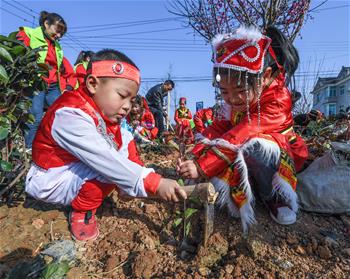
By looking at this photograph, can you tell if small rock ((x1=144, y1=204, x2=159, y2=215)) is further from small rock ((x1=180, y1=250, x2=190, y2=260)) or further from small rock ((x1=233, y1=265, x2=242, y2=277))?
small rock ((x1=233, y1=265, x2=242, y2=277))

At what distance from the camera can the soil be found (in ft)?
4.59

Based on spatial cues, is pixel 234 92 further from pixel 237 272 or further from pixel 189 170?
pixel 237 272

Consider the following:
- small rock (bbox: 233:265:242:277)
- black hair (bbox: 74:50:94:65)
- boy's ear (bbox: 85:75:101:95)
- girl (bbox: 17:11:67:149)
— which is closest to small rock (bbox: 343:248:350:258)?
small rock (bbox: 233:265:242:277)

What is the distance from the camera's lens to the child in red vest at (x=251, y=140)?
1.67 m

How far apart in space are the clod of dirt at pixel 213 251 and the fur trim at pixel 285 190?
16.2 inches

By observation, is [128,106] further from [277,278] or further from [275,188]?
[277,278]

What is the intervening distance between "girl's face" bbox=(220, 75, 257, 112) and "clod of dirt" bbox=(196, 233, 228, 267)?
76 centimetres

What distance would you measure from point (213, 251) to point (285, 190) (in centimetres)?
52

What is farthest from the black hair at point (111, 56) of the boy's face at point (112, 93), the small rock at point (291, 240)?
the small rock at point (291, 240)

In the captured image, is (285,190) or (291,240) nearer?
(291,240)

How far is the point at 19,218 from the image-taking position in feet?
6.35

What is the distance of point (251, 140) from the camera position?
166cm

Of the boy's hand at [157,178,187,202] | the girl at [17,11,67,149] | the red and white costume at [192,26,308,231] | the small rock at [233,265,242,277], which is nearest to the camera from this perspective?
the small rock at [233,265,242,277]

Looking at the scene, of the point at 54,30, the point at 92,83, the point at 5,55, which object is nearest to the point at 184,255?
the point at 92,83
